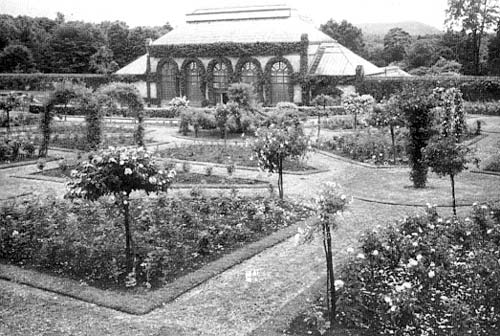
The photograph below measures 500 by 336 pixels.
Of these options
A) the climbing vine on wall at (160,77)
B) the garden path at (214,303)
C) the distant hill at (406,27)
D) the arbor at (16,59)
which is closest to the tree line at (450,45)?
the climbing vine on wall at (160,77)

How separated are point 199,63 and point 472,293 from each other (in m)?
39.1

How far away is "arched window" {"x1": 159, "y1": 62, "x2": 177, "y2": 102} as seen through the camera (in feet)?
151

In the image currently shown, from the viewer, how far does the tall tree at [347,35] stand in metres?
63.6

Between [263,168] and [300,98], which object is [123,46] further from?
[263,168]

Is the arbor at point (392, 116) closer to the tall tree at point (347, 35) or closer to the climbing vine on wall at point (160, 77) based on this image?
Result: the climbing vine on wall at point (160, 77)

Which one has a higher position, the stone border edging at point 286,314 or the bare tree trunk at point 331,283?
the bare tree trunk at point 331,283

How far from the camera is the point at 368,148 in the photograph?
21.5m

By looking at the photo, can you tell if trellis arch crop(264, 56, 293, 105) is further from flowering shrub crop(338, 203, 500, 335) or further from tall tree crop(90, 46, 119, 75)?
flowering shrub crop(338, 203, 500, 335)

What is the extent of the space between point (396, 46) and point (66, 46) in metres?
38.2

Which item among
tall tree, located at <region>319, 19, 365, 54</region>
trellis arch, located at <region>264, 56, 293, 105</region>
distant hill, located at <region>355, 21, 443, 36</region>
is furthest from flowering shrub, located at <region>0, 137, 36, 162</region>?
distant hill, located at <region>355, 21, 443, 36</region>

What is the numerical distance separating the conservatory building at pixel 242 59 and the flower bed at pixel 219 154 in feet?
62.8

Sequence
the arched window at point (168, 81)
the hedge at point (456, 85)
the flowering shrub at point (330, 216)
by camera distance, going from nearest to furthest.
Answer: the flowering shrub at point (330, 216)
the hedge at point (456, 85)
the arched window at point (168, 81)

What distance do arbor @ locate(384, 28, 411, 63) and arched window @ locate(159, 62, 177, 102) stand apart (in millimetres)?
29036

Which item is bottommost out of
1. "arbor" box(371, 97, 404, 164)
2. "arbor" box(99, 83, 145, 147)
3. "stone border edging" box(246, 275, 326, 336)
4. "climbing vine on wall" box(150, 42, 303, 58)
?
"stone border edging" box(246, 275, 326, 336)
